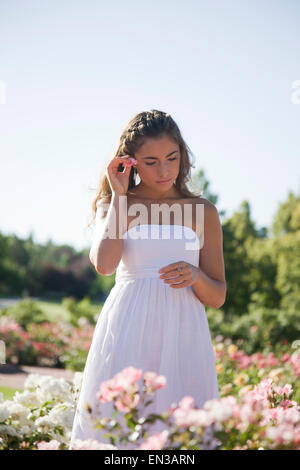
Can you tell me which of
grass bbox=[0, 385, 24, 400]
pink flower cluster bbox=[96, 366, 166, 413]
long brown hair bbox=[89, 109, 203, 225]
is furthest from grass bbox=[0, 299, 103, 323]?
pink flower cluster bbox=[96, 366, 166, 413]

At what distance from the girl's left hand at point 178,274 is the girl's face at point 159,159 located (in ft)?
1.49

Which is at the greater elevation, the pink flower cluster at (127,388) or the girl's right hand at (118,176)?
the girl's right hand at (118,176)

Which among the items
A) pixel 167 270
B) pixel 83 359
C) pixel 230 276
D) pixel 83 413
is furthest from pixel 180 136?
pixel 230 276

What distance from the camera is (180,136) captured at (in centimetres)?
241

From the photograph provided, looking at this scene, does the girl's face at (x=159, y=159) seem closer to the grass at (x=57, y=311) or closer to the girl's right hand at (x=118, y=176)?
the girl's right hand at (x=118, y=176)

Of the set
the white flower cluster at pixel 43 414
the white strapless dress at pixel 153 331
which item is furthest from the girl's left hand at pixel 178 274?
the white flower cluster at pixel 43 414

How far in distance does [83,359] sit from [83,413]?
7.05m

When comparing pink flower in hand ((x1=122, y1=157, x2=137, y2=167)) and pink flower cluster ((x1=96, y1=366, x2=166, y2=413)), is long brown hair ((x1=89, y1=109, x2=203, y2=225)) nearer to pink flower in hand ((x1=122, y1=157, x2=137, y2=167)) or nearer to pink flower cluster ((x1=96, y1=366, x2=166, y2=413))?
pink flower in hand ((x1=122, y1=157, x2=137, y2=167))

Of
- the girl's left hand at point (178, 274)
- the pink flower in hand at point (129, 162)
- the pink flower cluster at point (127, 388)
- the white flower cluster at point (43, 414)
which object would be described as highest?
the pink flower in hand at point (129, 162)

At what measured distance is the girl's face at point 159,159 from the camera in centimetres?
226

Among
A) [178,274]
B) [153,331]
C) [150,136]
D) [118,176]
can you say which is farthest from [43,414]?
[150,136]

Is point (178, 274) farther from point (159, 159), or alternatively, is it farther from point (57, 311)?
point (57, 311)
